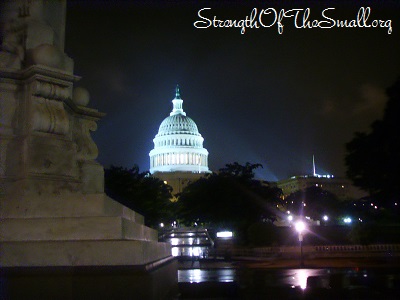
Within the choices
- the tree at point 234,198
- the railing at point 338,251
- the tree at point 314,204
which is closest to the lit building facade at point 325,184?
the tree at point 314,204

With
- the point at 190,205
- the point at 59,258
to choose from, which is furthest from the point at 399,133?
the point at 190,205

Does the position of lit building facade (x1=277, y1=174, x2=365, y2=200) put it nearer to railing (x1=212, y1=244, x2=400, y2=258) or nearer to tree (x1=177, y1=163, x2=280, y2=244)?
tree (x1=177, y1=163, x2=280, y2=244)

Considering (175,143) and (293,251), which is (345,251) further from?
(175,143)

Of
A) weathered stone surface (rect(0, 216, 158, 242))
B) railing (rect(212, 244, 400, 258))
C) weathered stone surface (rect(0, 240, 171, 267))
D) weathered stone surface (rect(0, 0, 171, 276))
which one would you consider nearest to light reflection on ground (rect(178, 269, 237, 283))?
weathered stone surface (rect(0, 0, 171, 276))

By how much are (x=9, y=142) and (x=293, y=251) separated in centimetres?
3301

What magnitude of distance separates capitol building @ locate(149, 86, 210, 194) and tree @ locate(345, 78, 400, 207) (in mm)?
118225

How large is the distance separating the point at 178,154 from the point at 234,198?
79.2 meters

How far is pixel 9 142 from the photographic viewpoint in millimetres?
7285

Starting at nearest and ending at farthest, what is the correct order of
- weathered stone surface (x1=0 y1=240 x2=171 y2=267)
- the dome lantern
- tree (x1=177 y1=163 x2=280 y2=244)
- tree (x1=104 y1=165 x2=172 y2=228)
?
1. weathered stone surface (x1=0 y1=240 x2=171 y2=267)
2. tree (x1=104 y1=165 x2=172 y2=228)
3. tree (x1=177 y1=163 x2=280 y2=244)
4. the dome lantern

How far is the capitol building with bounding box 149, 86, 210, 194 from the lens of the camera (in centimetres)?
14388

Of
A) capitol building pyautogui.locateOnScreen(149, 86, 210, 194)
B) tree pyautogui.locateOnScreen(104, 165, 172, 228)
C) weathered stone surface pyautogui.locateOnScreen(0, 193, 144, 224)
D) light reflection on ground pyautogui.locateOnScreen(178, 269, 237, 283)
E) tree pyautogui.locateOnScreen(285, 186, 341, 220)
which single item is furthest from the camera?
capitol building pyautogui.locateOnScreen(149, 86, 210, 194)

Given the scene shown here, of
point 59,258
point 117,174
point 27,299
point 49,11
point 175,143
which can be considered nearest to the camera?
point 27,299

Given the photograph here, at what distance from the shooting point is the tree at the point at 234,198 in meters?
69.4

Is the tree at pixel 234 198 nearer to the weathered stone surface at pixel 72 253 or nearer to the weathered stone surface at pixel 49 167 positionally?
the weathered stone surface at pixel 49 167
